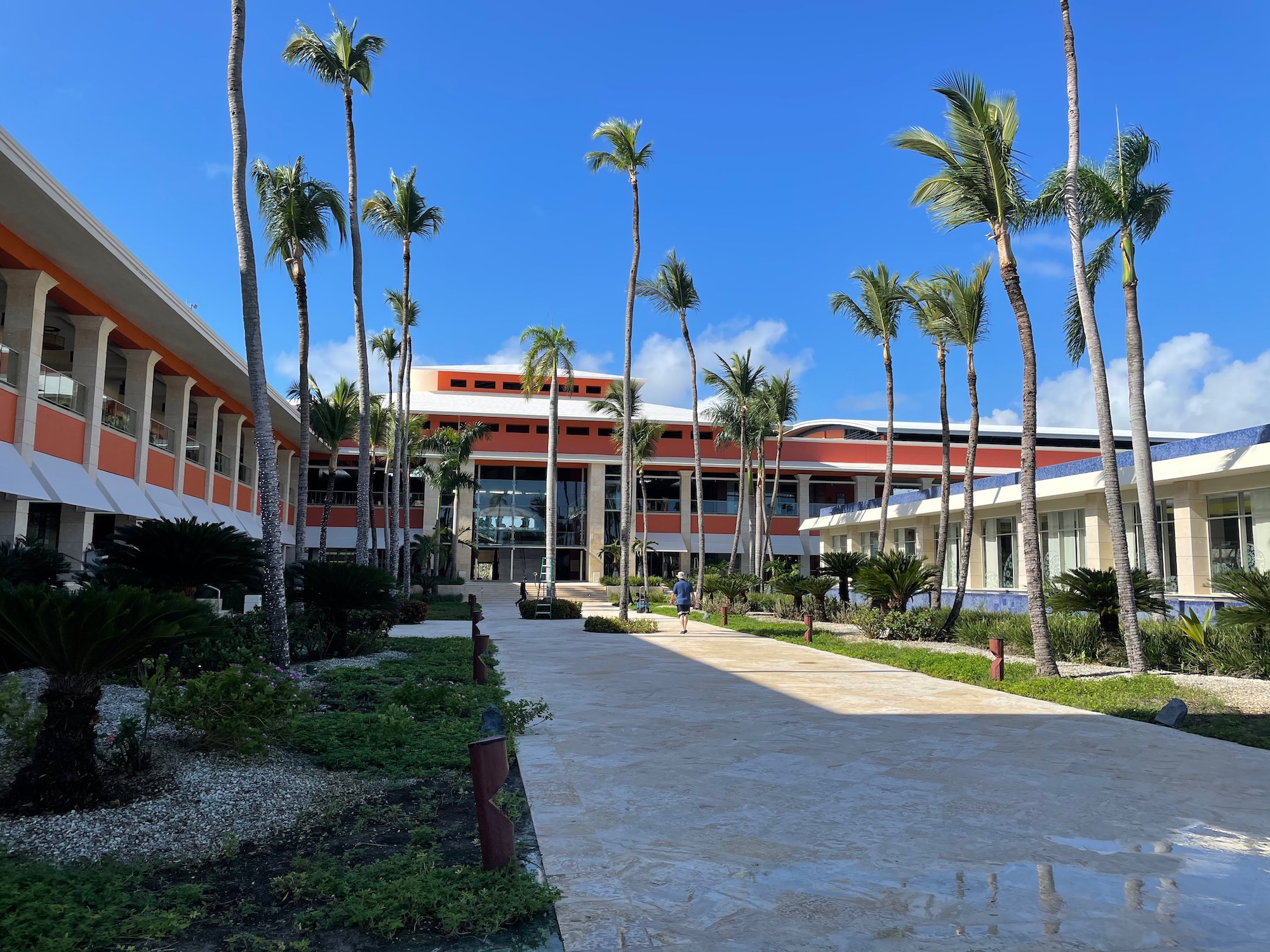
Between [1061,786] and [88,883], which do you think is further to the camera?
[1061,786]

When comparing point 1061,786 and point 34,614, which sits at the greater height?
point 34,614

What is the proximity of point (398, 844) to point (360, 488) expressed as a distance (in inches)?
683

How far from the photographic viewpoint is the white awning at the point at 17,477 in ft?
49.4

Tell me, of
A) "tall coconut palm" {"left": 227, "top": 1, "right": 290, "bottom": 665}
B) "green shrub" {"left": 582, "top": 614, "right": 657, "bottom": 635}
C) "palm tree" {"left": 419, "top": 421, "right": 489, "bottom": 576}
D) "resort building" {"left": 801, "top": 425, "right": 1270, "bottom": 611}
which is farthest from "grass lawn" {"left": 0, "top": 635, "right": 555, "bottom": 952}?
"palm tree" {"left": 419, "top": 421, "right": 489, "bottom": 576}

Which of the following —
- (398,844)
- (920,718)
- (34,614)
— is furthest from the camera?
(920,718)

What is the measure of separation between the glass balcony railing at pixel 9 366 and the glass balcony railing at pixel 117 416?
3.42m

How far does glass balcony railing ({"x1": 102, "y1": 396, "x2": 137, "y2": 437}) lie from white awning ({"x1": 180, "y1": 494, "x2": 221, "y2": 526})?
4.04m

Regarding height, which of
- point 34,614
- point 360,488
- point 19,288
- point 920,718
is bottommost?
point 920,718

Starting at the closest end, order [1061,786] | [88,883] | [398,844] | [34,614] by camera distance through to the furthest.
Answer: [88,883]
[398,844]
[34,614]
[1061,786]

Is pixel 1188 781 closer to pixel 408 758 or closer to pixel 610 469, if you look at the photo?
pixel 408 758

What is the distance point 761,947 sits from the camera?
392 cm

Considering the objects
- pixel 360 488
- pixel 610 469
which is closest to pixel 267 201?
pixel 360 488

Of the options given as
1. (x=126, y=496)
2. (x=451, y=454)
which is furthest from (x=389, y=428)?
(x=126, y=496)

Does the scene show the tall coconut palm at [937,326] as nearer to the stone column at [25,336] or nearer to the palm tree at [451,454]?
the stone column at [25,336]
